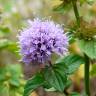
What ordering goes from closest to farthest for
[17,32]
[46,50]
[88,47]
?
[46,50]
[88,47]
[17,32]

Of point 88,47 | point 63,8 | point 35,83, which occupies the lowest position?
point 35,83

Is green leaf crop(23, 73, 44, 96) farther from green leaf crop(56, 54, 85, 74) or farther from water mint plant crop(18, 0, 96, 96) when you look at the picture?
green leaf crop(56, 54, 85, 74)

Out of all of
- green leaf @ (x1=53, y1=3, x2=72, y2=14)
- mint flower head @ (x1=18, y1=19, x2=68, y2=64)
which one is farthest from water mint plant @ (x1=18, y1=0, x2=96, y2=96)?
green leaf @ (x1=53, y1=3, x2=72, y2=14)

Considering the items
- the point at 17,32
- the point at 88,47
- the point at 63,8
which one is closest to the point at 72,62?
the point at 88,47

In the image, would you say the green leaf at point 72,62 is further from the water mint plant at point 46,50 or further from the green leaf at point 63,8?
the green leaf at point 63,8

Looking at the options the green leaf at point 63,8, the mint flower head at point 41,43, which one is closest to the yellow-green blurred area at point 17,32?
the green leaf at point 63,8

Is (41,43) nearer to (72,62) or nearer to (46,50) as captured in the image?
(46,50)
